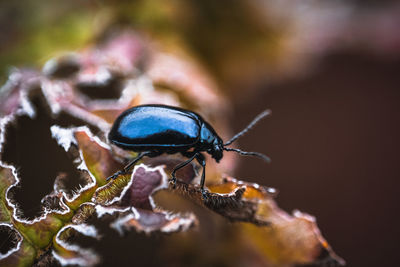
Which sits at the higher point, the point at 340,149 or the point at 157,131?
the point at 340,149

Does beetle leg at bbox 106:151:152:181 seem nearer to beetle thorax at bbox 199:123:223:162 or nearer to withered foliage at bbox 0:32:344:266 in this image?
withered foliage at bbox 0:32:344:266

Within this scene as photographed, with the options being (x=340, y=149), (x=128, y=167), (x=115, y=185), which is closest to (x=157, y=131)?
(x=128, y=167)

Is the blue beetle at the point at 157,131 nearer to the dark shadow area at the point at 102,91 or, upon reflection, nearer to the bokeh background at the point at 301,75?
the dark shadow area at the point at 102,91

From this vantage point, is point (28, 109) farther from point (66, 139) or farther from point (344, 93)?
point (344, 93)

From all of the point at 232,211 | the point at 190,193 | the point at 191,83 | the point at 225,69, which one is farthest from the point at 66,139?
the point at 225,69

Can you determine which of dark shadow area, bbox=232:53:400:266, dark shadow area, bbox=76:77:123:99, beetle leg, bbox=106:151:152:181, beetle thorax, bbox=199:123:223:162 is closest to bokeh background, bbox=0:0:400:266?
dark shadow area, bbox=232:53:400:266

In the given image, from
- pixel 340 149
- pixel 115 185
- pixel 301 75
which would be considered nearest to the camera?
pixel 115 185

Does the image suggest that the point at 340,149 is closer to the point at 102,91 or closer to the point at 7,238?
the point at 102,91

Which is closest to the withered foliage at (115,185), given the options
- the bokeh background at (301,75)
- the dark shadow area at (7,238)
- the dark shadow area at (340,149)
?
the dark shadow area at (7,238)
